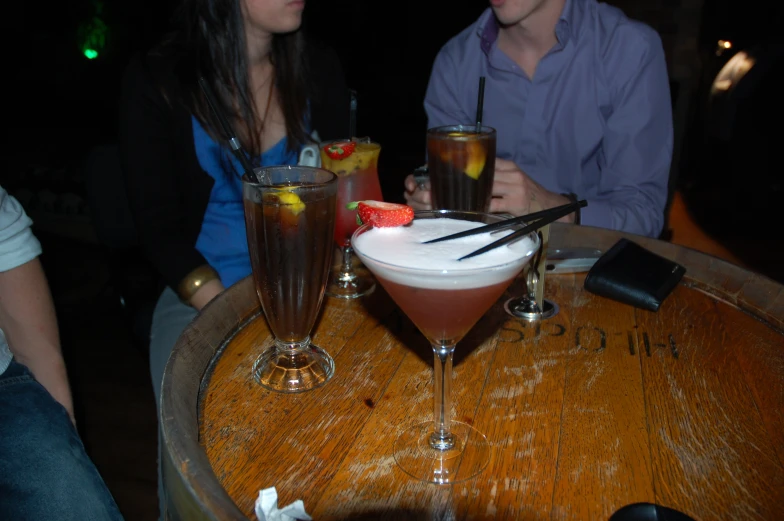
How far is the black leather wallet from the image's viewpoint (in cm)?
114


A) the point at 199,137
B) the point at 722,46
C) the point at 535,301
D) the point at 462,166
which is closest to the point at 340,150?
the point at 462,166

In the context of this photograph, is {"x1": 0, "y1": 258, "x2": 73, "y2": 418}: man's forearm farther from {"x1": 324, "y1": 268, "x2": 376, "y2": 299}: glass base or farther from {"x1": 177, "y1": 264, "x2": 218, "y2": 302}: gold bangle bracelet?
{"x1": 324, "y1": 268, "x2": 376, "y2": 299}: glass base

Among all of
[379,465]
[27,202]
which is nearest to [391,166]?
[27,202]

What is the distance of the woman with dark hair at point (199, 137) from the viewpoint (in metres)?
1.72

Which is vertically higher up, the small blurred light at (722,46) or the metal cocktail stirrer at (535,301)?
the metal cocktail stirrer at (535,301)

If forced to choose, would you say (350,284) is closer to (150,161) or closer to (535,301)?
(535,301)

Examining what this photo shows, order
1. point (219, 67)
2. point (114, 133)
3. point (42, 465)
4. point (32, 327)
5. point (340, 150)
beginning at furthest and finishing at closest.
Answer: point (114, 133)
point (219, 67)
point (32, 327)
point (340, 150)
point (42, 465)

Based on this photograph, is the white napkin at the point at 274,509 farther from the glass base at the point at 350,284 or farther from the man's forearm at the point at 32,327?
the man's forearm at the point at 32,327

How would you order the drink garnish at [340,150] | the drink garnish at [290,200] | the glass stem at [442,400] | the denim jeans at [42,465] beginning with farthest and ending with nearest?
the drink garnish at [340,150]
the denim jeans at [42,465]
the drink garnish at [290,200]
the glass stem at [442,400]

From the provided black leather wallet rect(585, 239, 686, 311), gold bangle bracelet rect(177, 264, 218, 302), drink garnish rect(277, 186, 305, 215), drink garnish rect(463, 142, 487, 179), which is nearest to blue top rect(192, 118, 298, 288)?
gold bangle bracelet rect(177, 264, 218, 302)

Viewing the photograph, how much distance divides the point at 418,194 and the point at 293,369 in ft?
2.43

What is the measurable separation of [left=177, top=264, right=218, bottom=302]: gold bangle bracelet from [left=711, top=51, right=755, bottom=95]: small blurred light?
142 inches

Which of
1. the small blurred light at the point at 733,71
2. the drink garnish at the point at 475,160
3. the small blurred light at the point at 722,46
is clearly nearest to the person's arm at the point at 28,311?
the drink garnish at the point at 475,160

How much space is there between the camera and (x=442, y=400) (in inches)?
31.7
